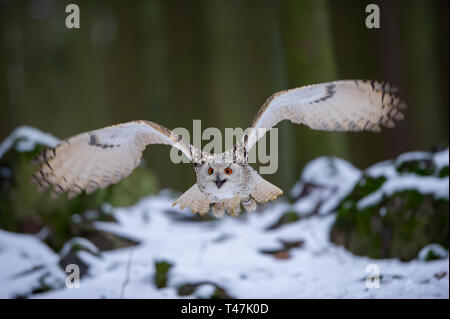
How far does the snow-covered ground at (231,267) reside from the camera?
3.23 m

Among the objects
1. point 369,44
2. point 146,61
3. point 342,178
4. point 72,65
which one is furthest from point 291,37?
point 72,65

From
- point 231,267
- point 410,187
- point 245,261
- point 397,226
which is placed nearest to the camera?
point 397,226

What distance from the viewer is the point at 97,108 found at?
14.5m

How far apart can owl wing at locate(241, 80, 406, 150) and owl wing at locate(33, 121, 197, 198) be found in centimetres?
68

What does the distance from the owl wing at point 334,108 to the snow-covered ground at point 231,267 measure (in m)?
1.30

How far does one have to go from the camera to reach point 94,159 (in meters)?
2.98

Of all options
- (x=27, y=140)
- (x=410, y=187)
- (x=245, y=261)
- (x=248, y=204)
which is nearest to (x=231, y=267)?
(x=245, y=261)

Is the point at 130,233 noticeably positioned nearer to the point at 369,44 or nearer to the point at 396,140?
the point at 396,140

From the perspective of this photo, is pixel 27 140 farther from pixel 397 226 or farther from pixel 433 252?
pixel 433 252

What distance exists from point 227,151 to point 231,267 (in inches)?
69.0

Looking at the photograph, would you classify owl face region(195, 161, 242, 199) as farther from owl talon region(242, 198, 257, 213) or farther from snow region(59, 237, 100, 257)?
snow region(59, 237, 100, 257)

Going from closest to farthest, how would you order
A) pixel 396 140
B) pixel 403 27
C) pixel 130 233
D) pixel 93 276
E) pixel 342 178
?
1. pixel 93 276
2. pixel 130 233
3. pixel 342 178
4. pixel 396 140
5. pixel 403 27

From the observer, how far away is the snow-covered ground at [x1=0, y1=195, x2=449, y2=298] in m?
3.23
